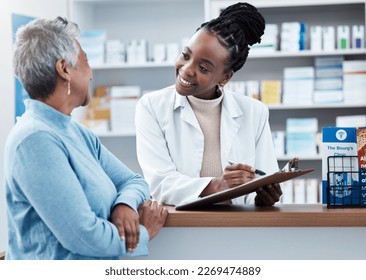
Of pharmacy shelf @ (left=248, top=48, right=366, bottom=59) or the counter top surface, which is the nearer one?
the counter top surface

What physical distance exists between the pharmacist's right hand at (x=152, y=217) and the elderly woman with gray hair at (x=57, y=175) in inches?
1.1

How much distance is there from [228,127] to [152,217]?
684mm

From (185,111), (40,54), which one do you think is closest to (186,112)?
(185,111)

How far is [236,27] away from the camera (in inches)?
96.4

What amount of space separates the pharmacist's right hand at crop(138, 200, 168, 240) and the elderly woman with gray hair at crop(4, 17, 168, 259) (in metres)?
0.03

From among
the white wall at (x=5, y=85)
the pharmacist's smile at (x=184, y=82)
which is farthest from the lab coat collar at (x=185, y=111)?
the white wall at (x=5, y=85)

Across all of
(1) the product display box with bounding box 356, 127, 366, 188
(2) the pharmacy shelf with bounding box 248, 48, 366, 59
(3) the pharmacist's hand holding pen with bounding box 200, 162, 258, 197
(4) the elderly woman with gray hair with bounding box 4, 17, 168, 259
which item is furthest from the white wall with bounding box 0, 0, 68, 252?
(1) the product display box with bounding box 356, 127, 366, 188

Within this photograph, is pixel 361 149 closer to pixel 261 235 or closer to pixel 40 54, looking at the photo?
pixel 261 235

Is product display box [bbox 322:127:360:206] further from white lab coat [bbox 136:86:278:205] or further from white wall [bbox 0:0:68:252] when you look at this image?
white wall [bbox 0:0:68:252]

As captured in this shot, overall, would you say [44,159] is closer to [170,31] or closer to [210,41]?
[210,41]

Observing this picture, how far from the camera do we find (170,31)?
528 centimetres

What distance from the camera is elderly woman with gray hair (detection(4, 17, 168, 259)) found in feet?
5.28
